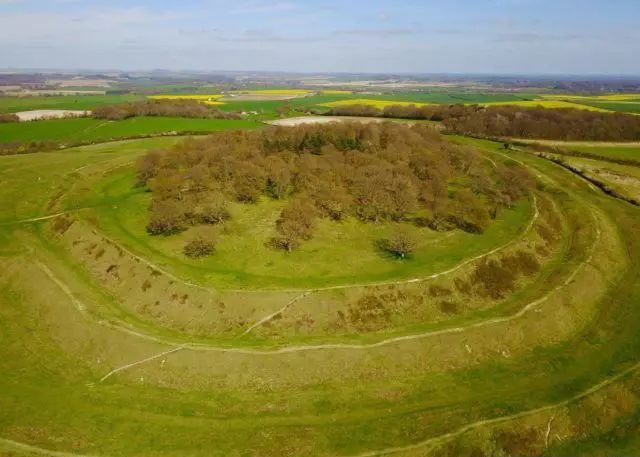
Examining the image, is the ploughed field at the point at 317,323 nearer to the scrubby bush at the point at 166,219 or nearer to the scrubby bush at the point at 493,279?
the scrubby bush at the point at 493,279

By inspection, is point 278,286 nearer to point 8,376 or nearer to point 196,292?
point 196,292

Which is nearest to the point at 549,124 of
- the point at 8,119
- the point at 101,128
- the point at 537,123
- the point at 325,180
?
the point at 537,123

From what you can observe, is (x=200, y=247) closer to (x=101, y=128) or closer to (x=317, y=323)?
(x=317, y=323)

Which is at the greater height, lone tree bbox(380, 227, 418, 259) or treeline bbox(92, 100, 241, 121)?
treeline bbox(92, 100, 241, 121)

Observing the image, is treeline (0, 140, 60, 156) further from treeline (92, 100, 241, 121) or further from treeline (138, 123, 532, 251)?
treeline (138, 123, 532, 251)

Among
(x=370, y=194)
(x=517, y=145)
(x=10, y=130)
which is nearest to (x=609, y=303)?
(x=370, y=194)

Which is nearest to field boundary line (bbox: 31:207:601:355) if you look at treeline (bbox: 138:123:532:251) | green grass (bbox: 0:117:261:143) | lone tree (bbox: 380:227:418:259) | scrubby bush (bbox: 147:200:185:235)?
lone tree (bbox: 380:227:418:259)
